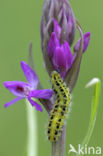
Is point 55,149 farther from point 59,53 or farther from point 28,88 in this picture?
point 59,53

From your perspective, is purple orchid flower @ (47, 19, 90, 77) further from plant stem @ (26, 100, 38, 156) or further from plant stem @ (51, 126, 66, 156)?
Result: plant stem @ (26, 100, 38, 156)

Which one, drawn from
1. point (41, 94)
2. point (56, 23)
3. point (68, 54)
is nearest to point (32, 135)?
point (41, 94)

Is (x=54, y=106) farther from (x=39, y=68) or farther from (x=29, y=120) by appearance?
(x=39, y=68)

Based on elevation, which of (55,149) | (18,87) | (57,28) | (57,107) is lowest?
(55,149)

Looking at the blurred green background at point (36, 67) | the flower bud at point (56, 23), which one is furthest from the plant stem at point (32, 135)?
the blurred green background at point (36, 67)

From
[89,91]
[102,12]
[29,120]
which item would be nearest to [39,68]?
[89,91]

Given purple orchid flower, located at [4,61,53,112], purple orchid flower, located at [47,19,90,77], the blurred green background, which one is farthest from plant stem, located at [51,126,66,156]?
the blurred green background
